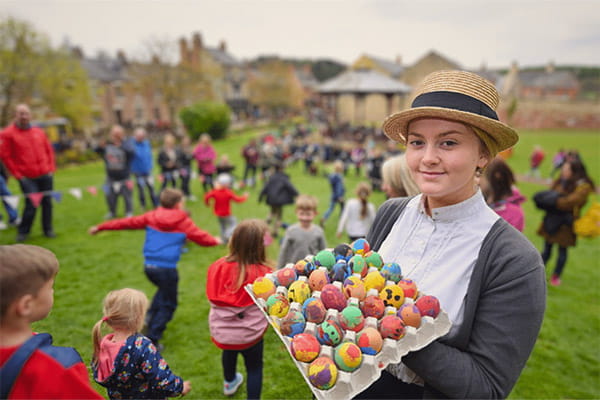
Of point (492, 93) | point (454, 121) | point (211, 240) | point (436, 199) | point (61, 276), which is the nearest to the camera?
point (454, 121)

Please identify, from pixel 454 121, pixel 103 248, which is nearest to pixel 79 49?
pixel 103 248

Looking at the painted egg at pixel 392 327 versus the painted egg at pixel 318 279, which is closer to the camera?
the painted egg at pixel 392 327

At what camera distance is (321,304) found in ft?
5.13

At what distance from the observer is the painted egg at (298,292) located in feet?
5.50

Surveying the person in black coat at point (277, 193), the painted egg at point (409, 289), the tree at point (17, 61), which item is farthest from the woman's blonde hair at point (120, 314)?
the tree at point (17, 61)

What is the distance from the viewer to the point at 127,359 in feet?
7.24

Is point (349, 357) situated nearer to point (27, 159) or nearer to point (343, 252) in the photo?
point (343, 252)

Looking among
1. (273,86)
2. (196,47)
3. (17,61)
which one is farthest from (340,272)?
(196,47)

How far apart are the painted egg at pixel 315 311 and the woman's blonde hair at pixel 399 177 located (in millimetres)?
2180

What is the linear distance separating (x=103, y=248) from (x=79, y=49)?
2019 inches

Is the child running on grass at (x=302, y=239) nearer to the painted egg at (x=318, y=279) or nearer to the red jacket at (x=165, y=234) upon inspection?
the red jacket at (x=165, y=234)

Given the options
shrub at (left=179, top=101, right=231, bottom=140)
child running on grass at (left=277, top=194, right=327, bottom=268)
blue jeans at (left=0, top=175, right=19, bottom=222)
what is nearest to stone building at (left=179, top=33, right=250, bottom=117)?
shrub at (left=179, top=101, right=231, bottom=140)

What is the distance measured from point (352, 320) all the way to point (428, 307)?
332 mm

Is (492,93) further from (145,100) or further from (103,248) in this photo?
(145,100)
